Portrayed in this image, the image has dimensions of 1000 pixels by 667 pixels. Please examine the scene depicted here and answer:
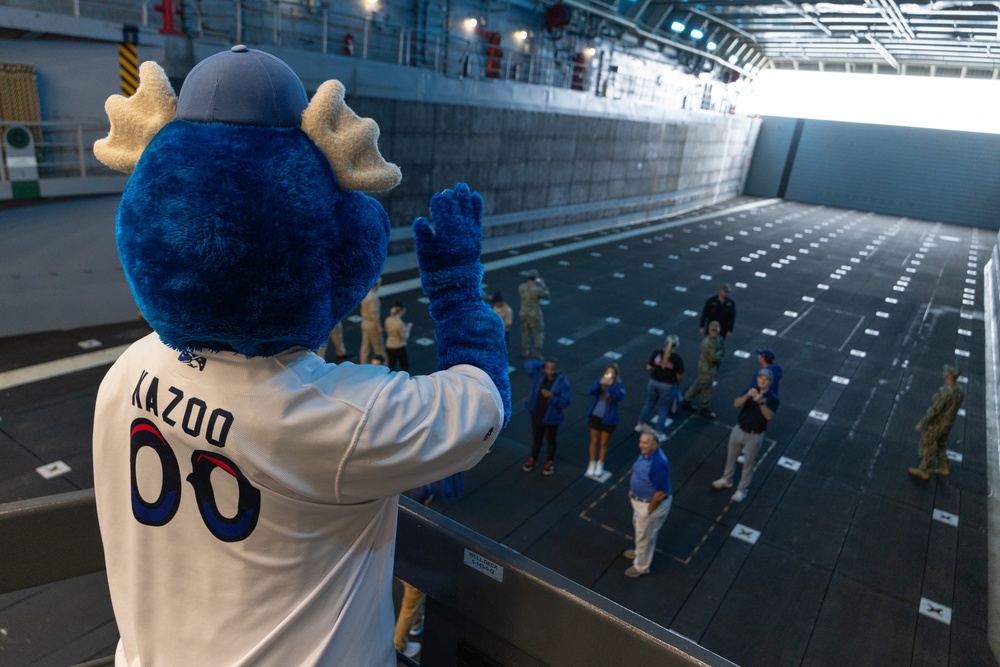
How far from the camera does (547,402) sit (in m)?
7.23

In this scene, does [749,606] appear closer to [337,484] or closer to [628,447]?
[628,447]

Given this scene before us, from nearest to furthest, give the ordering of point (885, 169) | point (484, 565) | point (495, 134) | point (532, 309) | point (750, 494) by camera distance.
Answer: point (484, 565) → point (750, 494) → point (532, 309) → point (495, 134) → point (885, 169)

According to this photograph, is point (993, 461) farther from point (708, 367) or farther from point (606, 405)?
point (606, 405)

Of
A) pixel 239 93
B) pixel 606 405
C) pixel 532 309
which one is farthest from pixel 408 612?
pixel 532 309

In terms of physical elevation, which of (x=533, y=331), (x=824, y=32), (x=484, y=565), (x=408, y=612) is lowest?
(x=408, y=612)

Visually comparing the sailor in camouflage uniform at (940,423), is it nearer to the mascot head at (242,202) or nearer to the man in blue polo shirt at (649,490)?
the man in blue polo shirt at (649,490)

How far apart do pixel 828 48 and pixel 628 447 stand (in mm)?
32628

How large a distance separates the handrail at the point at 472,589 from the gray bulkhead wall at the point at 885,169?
40835mm

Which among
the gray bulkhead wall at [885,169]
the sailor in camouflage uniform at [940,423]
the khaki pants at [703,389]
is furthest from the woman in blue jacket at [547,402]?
the gray bulkhead wall at [885,169]

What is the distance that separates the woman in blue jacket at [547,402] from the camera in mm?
7219

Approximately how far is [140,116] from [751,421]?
23.0ft

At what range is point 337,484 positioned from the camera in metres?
1.20

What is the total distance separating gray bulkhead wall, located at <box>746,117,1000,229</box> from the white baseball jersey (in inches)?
1622

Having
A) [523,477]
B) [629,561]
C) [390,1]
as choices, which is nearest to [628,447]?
[523,477]
